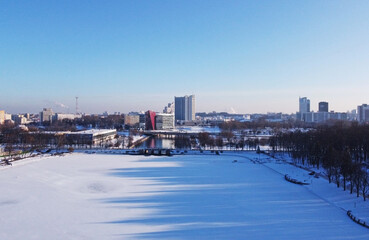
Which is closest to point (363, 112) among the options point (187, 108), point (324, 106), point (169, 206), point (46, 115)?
point (324, 106)

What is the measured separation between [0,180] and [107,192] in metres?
3.46

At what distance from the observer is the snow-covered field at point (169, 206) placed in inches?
175

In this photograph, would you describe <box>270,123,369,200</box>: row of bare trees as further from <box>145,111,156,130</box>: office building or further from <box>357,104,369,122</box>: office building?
<box>357,104,369,122</box>: office building

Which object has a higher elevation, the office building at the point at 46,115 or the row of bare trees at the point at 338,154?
the office building at the point at 46,115

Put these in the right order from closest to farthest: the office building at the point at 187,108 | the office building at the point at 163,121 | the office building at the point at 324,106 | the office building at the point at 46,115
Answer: the office building at the point at 163,121, the office building at the point at 46,115, the office building at the point at 324,106, the office building at the point at 187,108

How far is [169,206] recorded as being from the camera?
5680 millimetres

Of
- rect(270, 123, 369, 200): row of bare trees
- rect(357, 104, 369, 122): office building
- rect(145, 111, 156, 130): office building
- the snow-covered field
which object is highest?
rect(357, 104, 369, 122): office building

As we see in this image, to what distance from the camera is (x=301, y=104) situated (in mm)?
65750

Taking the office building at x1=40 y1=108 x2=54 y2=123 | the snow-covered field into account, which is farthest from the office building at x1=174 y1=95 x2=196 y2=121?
the snow-covered field

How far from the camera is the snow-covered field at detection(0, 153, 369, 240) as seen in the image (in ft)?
14.6

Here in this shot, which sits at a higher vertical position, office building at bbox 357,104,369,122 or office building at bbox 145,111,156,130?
office building at bbox 357,104,369,122

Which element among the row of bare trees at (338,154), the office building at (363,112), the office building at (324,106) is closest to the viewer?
the row of bare trees at (338,154)

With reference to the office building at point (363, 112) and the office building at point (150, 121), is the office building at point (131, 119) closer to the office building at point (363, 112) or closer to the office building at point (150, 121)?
the office building at point (150, 121)

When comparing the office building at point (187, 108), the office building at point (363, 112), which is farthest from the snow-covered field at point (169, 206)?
the office building at point (187, 108)
